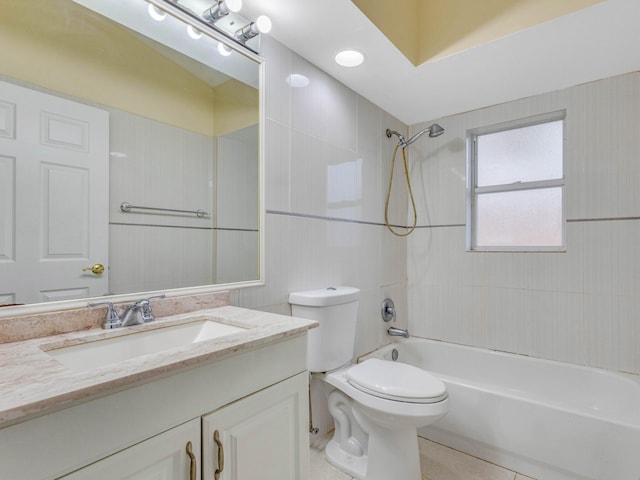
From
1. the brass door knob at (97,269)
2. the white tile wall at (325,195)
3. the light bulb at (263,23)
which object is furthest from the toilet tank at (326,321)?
the light bulb at (263,23)

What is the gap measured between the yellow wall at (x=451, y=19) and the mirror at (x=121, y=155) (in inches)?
27.7

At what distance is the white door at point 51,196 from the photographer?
911 mm

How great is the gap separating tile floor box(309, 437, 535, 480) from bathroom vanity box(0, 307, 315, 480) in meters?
0.73

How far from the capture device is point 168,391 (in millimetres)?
737

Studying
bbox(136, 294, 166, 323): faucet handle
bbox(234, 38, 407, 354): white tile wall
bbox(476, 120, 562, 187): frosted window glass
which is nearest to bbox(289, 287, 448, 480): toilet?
bbox(234, 38, 407, 354): white tile wall

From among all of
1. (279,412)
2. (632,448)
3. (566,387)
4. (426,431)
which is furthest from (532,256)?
(279,412)

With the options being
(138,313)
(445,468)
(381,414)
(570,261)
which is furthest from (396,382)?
(570,261)

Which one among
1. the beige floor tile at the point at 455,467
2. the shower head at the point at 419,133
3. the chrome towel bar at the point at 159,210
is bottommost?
the beige floor tile at the point at 455,467

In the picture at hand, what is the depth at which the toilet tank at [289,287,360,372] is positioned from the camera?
1633 mm

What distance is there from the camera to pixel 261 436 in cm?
94

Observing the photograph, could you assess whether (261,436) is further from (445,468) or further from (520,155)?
(520,155)

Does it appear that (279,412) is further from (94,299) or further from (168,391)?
(94,299)

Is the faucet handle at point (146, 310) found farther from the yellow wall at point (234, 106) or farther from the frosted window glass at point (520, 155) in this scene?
the frosted window glass at point (520, 155)

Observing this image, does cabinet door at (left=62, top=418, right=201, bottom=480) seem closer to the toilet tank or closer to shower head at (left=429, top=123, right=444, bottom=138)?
the toilet tank
